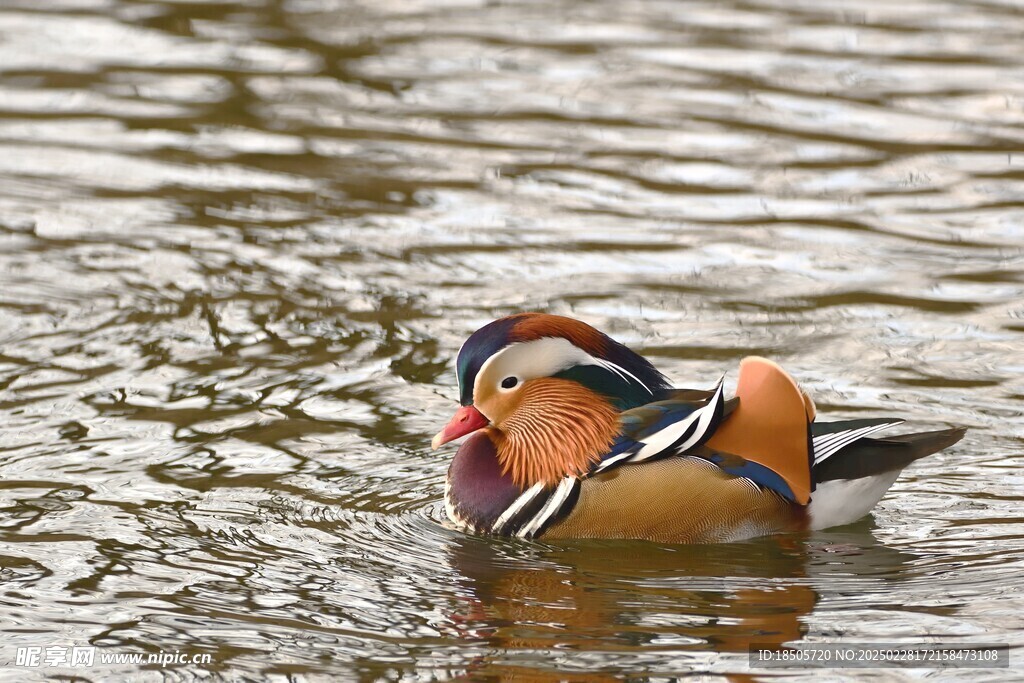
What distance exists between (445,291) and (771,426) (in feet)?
10.7

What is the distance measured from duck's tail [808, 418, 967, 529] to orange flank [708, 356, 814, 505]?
9 centimetres

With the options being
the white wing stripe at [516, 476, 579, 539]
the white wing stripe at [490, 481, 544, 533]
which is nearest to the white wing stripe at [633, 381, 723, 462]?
the white wing stripe at [516, 476, 579, 539]

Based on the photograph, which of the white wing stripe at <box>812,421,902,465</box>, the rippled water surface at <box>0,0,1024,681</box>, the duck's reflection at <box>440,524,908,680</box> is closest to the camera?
the duck's reflection at <box>440,524,908,680</box>

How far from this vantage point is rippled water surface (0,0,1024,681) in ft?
19.0

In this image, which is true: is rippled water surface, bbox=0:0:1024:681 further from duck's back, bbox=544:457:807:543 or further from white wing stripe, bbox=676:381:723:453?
white wing stripe, bbox=676:381:723:453

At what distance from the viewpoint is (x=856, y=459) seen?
6.43 meters

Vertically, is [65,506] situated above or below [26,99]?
below

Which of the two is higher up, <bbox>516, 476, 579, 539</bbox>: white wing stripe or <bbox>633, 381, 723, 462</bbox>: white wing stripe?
<bbox>633, 381, 723, 462</bbox>: white wing stripe

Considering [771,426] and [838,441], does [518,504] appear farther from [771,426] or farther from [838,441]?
[838,441]

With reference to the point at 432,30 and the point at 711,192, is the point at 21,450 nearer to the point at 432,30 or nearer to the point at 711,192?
the point at 711,192

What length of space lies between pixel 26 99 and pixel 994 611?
355 inches

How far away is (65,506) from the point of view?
21.7 feet

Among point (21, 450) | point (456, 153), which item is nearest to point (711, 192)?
point (456, 153)

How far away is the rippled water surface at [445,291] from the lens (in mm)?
5793
